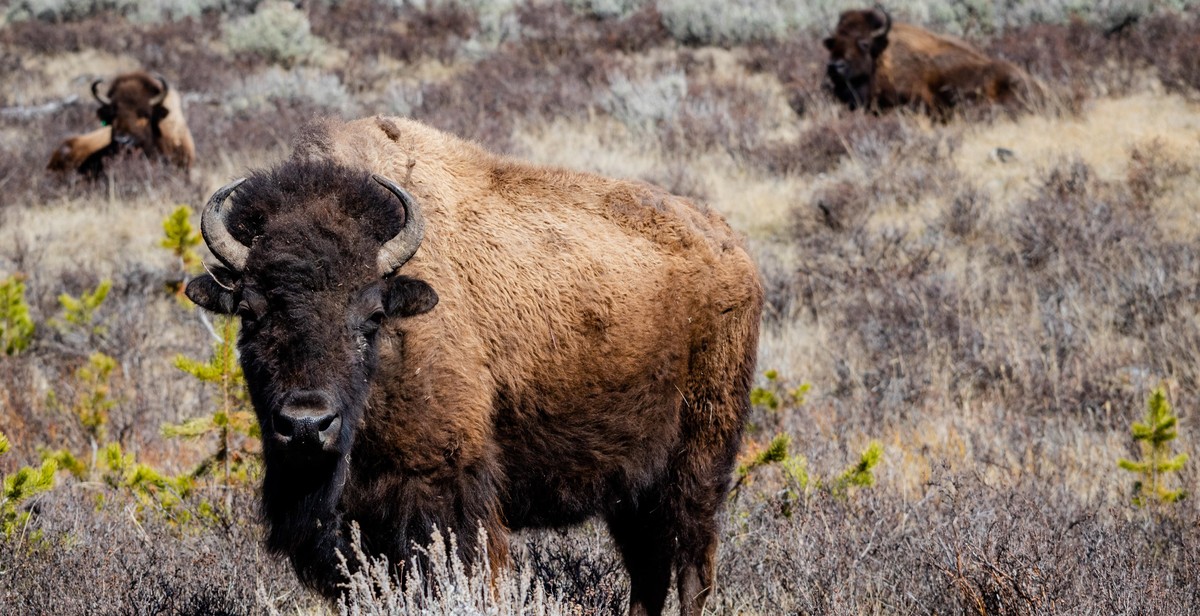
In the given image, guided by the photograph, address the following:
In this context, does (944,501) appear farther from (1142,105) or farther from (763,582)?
(1142,105)

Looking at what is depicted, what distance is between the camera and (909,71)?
14.6 meters

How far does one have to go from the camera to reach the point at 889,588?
4.79 metres

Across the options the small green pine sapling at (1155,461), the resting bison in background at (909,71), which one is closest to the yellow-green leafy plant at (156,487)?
the small green pine sapling at (1155,461)

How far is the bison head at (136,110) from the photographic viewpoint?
13.6m

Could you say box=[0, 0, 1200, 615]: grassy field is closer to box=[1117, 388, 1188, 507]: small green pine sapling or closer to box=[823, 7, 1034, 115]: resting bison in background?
box=[1117, 388, 1188, 507]: small green pine sapling

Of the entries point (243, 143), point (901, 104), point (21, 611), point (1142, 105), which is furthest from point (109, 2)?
point (21, 611)

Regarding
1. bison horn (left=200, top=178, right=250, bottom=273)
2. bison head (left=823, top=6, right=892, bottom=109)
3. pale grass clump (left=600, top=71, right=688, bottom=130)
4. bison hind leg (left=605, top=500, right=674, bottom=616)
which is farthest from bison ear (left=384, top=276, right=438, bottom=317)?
bison head (left=823, top=6, right=892, bottom=109)

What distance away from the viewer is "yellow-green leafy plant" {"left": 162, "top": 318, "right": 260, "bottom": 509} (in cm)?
526

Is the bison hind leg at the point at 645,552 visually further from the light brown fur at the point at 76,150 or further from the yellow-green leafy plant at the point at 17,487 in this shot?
the light brown fur at the point at 76,150

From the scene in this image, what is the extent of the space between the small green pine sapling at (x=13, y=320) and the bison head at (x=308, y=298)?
4.48 meters

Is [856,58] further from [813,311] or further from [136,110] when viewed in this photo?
[136,110]

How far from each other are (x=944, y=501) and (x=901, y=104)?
9996 mm

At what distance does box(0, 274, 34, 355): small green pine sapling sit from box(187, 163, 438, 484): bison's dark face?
4506 mm

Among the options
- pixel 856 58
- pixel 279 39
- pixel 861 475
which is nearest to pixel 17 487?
pixel 861 475
